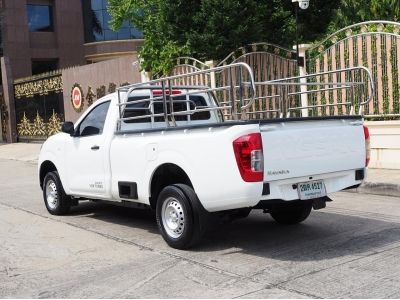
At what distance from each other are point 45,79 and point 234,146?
20.3 metres

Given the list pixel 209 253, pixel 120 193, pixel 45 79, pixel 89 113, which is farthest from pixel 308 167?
pixel 45 79

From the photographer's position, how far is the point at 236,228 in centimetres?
734

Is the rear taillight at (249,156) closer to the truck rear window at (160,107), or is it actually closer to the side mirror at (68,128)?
the truck rear window at (160,107)

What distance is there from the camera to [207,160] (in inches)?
226

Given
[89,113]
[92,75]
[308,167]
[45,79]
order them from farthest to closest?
[45,79] → [92,75] → [89,113] → [308,167]

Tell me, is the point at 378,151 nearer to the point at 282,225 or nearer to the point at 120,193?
the point at 282,225

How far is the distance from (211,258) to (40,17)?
35.1 metres

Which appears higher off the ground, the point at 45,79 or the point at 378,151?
the point at 45,79

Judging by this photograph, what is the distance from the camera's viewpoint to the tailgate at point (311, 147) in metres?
5.59

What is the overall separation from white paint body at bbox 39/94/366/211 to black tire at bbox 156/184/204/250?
0.66 feet

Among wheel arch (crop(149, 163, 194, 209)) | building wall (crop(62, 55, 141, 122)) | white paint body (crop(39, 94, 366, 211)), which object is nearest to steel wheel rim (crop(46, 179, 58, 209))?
white paint body (crop(39, 94, 366, 211))

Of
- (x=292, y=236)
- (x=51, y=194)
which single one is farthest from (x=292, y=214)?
(x=51, y=194)

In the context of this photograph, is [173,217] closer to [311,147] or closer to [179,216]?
[179,216]

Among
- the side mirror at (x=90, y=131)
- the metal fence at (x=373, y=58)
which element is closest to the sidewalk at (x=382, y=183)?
the metal fence at (x=373, y=58)
